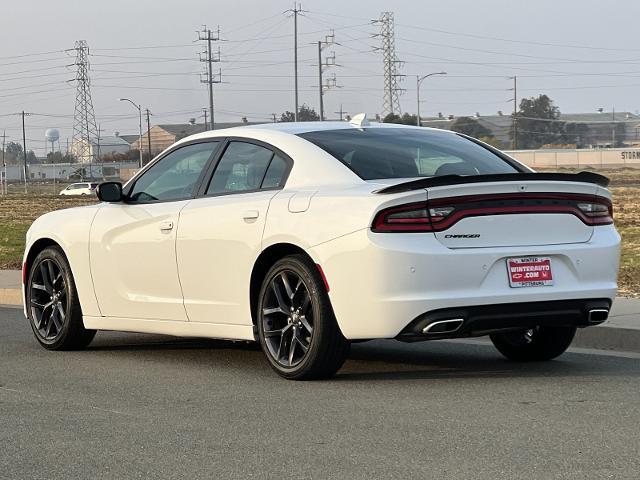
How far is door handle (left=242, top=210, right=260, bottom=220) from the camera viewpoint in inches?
318

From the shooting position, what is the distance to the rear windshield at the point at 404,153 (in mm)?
8070

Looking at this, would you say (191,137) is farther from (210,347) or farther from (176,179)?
(210,347)

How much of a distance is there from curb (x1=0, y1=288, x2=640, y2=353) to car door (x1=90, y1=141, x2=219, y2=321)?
121 inches

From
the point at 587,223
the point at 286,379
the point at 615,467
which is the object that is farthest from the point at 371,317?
the point at 615,467

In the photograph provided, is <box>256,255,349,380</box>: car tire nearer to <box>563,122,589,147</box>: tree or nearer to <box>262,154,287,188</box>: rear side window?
<box>262,154,287,188</box>: rear side window

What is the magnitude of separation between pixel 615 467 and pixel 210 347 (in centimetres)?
517

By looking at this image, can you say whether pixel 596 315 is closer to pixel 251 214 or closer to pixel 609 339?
pixel 609 339

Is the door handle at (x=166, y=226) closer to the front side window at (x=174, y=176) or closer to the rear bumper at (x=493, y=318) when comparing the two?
the front side window at (x=174, y=176)

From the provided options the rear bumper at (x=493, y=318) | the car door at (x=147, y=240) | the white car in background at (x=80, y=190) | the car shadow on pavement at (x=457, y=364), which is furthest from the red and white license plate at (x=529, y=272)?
the white car in background at (x=80, y=190)

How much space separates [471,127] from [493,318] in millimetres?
166347

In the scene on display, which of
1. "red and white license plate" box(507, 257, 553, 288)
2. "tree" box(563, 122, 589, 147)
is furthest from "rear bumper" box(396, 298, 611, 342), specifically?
"tree" box(563, 122, 589, 147)

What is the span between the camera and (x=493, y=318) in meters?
7.35

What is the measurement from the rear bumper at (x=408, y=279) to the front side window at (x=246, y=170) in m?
0.96

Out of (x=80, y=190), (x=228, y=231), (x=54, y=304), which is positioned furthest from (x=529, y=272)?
(x=80, y=190)
